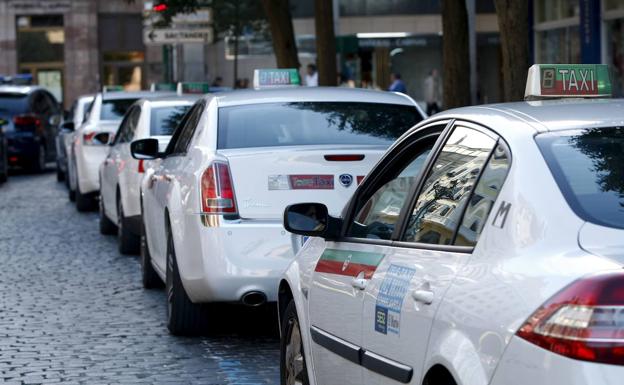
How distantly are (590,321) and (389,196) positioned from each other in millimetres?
2020

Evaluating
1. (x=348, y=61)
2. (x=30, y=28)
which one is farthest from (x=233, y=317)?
(x=30, y=28)

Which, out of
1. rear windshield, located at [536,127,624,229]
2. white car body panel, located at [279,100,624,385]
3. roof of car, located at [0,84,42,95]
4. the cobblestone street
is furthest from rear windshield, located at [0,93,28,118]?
rear windshield, located at [536,127,624,229]

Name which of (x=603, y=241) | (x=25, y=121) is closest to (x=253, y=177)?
(x=603, y=241)

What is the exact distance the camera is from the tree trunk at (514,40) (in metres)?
13.4

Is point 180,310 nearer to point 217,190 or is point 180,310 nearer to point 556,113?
point 217,190

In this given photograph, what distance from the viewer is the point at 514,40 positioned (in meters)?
13.5

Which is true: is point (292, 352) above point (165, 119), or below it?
below

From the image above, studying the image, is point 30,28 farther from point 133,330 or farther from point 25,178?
point 133,330

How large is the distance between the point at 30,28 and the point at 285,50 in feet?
123

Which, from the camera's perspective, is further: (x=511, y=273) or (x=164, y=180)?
(x=164, y=180)

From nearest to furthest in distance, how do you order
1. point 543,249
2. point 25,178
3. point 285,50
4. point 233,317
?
point 543,249
point 233,317
point 285,50
point 25,178

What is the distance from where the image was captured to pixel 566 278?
3.62 metres

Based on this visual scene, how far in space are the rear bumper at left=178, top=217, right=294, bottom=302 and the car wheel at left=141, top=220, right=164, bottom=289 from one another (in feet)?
9.61

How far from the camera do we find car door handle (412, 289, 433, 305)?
4359 mm
